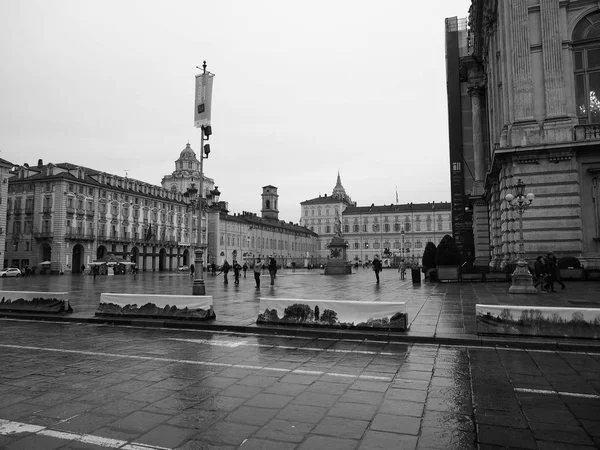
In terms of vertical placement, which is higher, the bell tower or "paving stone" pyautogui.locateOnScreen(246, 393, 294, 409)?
the bell tower

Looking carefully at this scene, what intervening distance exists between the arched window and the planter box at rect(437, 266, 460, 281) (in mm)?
10262

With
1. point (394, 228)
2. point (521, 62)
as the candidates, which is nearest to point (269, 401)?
point (521, 62)

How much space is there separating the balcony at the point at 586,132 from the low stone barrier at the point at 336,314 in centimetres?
1743

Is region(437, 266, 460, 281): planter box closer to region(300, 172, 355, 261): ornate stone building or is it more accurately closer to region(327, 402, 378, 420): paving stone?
region(327, 402, 378, 420): paving stone

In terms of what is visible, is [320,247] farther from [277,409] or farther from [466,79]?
[277,409]

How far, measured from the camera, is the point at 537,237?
71.4ft

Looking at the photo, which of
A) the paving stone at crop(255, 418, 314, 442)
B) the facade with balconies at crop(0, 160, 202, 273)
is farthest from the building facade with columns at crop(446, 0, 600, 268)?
the facade with balconies at crop(0, 160, 202, 273)

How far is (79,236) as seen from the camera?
213 feet

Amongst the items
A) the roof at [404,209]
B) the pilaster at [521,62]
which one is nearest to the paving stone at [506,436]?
the pilaster at [521,62]

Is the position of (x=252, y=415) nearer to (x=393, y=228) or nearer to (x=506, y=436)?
(x=506, y=436)

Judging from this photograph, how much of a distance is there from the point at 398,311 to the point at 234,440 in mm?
6323

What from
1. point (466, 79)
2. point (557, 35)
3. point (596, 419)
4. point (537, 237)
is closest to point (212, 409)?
point (596, 419)

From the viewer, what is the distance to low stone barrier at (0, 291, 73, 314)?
13.8 m


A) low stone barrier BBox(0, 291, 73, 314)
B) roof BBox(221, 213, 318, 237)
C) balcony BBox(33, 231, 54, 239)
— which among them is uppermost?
roof BBox(221, 213, 318, 237)
